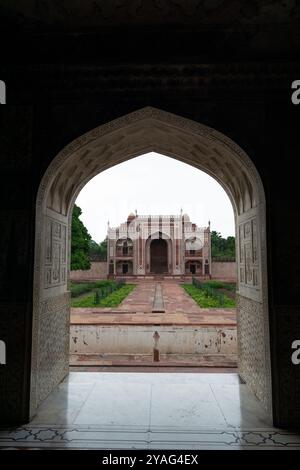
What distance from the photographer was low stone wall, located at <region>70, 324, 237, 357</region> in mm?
5012

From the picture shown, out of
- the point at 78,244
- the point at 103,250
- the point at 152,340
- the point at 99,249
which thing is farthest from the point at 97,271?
the point at 152,340

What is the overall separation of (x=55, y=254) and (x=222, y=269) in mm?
25034

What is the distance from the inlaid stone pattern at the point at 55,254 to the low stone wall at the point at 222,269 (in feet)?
80.0

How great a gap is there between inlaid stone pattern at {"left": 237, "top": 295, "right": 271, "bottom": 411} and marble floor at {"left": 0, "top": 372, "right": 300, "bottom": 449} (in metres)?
0.14

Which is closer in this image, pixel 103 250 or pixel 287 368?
pixel 287 368

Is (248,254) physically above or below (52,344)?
above

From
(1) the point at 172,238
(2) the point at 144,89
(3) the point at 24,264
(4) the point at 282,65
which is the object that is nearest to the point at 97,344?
(3) the point at 24,264

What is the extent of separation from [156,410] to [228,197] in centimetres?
264

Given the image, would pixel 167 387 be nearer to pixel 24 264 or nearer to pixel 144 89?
pixel 24 264

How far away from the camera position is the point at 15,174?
3006 mm

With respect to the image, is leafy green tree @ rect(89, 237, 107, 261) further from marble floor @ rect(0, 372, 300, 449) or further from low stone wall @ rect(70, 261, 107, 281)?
marble floor @ rect(0, 372, 300, 449)

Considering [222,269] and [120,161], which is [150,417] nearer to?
[120,161]

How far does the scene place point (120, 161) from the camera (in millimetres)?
4215

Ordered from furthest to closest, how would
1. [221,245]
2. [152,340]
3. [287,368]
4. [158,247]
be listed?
[221,245], [158,247], [152,340], [287,368]
